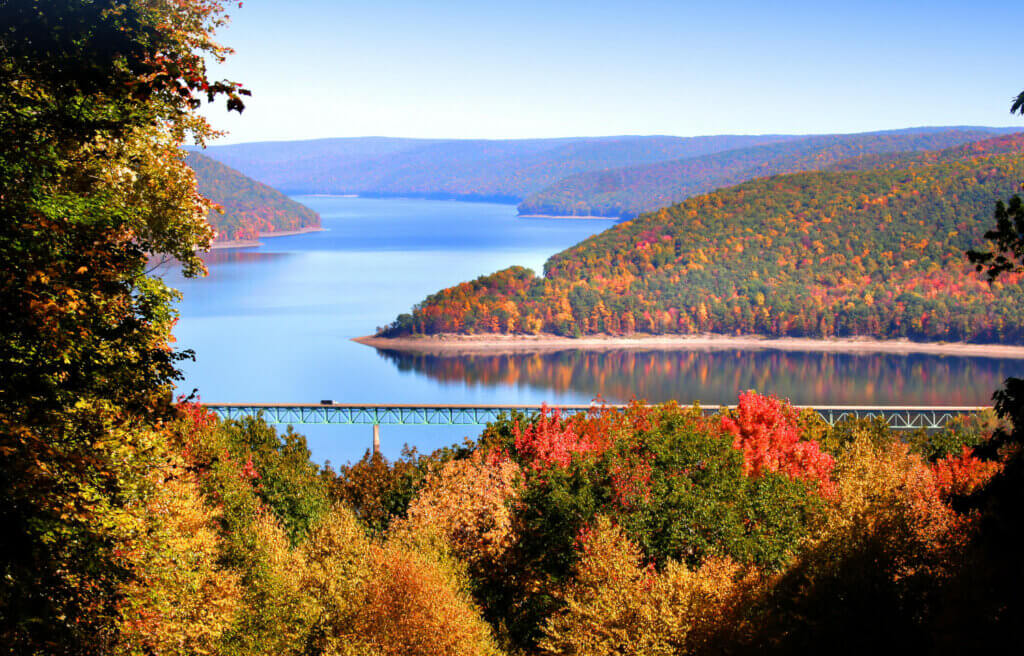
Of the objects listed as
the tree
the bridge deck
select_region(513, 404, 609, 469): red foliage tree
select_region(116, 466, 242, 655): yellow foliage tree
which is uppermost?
the tree

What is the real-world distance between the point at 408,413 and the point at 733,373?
163 ft

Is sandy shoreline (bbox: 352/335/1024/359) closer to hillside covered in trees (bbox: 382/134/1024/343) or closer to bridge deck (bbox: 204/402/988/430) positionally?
hillside covered in trees (bbox: 382/134/1024/343)

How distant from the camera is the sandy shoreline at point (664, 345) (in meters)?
133

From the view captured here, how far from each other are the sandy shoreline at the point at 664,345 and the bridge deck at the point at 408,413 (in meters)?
45.8

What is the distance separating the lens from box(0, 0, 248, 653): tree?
702cm

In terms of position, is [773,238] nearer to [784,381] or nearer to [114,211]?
[784,381]

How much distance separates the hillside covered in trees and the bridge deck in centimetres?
5145

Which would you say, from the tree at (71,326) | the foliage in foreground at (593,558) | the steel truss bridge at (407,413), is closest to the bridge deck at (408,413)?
the steel truss bridge at (407,413)

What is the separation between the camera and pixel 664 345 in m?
142

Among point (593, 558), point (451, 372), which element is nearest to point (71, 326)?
point (593, 558)

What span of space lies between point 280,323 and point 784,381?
65.7m

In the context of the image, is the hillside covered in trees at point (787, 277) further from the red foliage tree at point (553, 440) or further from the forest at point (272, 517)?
the forest at point (272, 517)

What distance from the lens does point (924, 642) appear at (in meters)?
11.1

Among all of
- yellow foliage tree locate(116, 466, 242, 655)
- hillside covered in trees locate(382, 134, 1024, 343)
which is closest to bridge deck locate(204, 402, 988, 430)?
hillside covered in trees locate(382, 134, 1024, 343)
